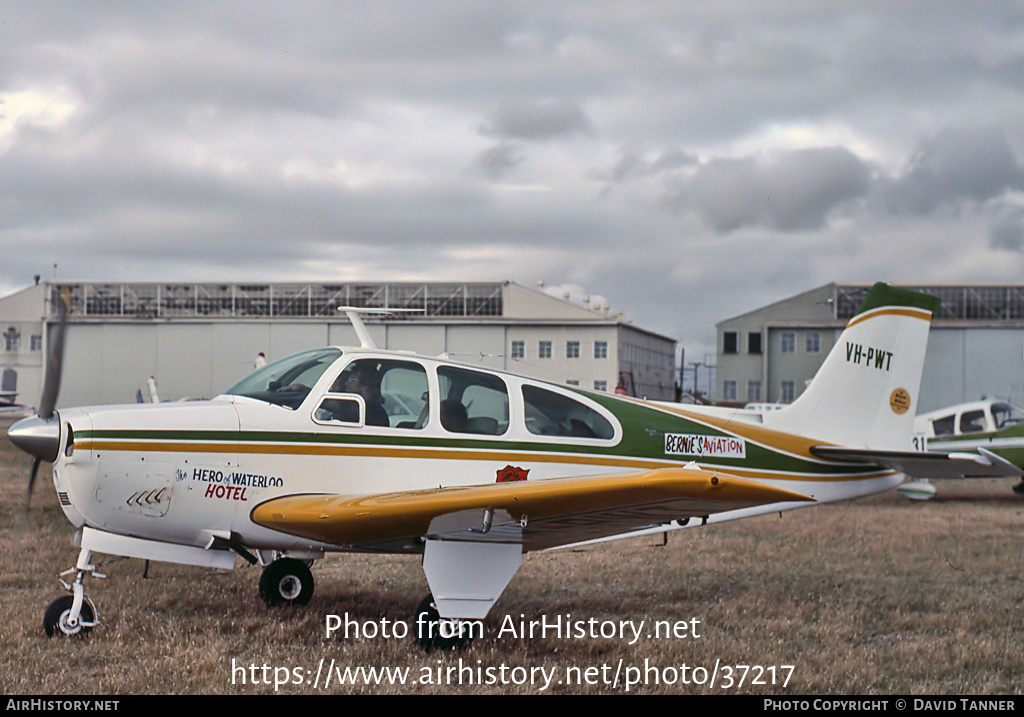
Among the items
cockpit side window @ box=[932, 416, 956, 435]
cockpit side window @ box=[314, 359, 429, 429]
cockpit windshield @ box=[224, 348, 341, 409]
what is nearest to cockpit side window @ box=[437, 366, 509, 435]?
cockpit side window @ box=[314, 359, 429, 429]

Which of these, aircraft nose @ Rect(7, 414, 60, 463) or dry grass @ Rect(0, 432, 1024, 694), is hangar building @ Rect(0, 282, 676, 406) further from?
aircraft nose @ Rect(7, 414, 60, 463)

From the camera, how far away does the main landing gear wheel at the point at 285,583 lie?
7691 mm

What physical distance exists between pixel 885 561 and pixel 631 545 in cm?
301

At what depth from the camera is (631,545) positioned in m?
11.6

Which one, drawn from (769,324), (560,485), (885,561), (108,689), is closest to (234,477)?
(108,689)

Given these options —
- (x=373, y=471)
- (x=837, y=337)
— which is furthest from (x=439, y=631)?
(x=837, y=337)

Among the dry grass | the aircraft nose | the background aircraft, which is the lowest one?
the dry grass

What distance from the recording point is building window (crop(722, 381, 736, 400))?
4926cm

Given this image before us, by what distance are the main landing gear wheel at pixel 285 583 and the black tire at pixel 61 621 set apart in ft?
5.09

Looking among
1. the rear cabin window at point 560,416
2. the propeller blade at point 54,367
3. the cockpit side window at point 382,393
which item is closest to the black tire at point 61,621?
the propeller blade at point 54,367

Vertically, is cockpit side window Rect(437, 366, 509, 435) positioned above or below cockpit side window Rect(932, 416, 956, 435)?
above

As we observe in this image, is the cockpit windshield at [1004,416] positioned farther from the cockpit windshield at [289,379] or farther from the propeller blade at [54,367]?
the propeller blade at [54,367]

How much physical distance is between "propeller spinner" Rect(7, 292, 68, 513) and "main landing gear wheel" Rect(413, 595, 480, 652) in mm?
2703

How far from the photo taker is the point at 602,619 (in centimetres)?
734
